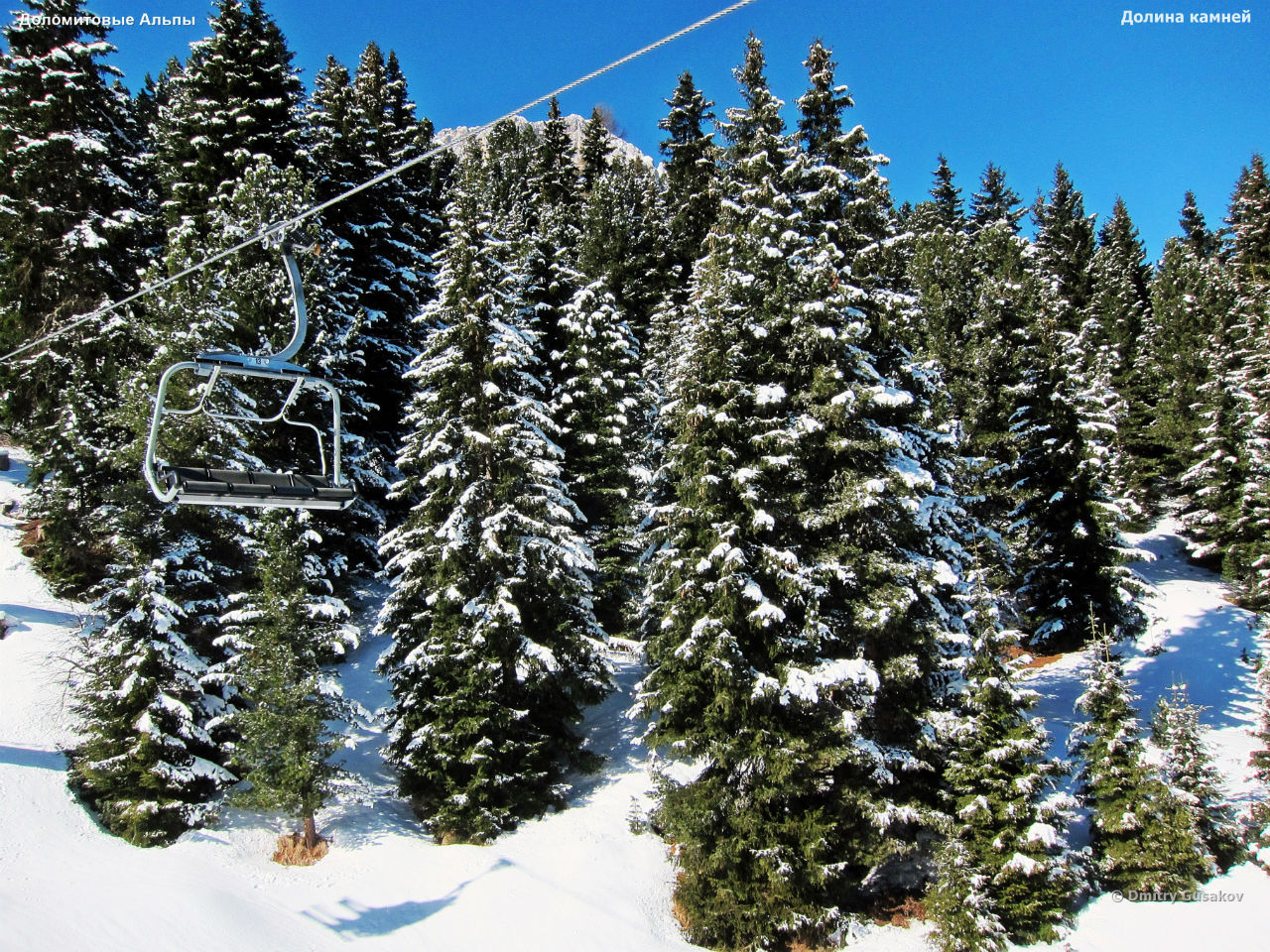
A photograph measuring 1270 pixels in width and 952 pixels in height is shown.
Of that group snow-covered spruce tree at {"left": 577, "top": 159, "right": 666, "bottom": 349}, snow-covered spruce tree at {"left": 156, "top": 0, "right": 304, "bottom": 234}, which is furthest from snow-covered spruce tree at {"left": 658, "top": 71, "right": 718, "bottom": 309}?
snow-covered spruce tree at {"left": 156, "top": 0, "right": 304, "bottom": 234}

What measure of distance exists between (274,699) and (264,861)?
3322 millimetres

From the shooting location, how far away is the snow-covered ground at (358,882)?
1187cm

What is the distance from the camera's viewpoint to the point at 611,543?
77.7ft

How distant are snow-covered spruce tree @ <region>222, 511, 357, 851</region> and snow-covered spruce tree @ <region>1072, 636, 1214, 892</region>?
1689 cm

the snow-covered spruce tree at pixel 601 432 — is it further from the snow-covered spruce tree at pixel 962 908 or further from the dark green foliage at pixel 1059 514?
the dark green foliage at pixel 1059 514

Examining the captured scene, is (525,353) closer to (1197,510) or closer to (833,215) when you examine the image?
(833,215)

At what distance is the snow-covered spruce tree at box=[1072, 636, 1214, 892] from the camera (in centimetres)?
1514

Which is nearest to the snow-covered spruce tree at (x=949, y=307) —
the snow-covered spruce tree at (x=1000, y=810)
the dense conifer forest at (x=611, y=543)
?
the dense conifer forest at (x=611, y=543)

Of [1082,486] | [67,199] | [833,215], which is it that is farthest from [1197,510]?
[67,199]

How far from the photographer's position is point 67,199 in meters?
23.1

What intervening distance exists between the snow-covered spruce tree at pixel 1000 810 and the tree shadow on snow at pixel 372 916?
10.4 meters

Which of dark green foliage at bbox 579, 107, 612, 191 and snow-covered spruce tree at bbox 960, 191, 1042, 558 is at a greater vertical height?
dark green foliage at bbox 579, 107, 612, 191

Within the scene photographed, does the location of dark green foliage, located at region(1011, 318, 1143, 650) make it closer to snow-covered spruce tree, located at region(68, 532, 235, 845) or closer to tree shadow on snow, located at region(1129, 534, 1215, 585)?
tree shadow on snow, located at region(1129, 534, 1215, 585)

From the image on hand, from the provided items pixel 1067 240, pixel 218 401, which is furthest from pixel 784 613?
pixel 1067 240
